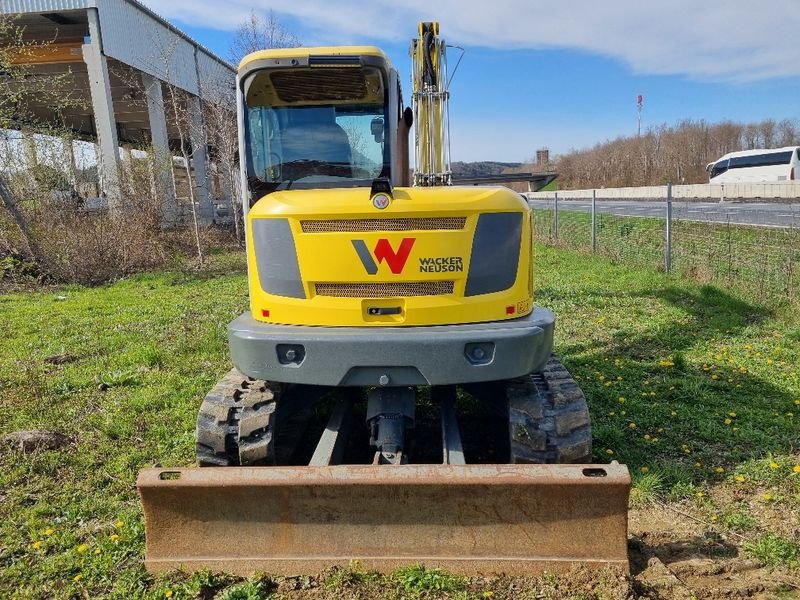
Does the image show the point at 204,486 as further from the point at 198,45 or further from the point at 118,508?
the point at 198,45

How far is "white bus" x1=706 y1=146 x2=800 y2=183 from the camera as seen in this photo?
36.6 metres

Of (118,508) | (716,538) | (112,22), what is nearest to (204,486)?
(118,508)

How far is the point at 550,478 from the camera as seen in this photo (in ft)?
9.39

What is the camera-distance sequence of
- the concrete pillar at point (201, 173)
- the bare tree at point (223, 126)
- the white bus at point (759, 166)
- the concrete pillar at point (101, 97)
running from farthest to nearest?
the white bus at point (759, 166) < the concrete pillar at point (201, 173) < the bare tree at point (223, 126) < the concrete pillar at point (101, 97)

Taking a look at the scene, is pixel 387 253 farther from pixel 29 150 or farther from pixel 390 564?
pixel 29 150

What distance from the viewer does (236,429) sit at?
361cm

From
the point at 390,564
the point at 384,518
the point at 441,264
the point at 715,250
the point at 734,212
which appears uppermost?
the point at 441,264

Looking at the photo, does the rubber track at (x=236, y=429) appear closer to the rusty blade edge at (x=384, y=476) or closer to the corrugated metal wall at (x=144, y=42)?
the rusty blade edge at (x=384, y=476)

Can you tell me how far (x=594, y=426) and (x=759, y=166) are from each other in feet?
136

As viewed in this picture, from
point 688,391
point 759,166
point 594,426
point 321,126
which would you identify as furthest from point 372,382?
point 759,166

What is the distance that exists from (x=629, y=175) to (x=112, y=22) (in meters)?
55.5

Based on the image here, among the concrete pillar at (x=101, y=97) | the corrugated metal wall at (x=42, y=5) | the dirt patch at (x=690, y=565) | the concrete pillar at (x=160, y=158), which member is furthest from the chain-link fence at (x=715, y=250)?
the corrugated metal wall at (x=42, y=5)

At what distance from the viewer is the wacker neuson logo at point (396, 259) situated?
3303 millimetres

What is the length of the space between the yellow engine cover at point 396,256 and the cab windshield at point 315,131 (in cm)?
95
